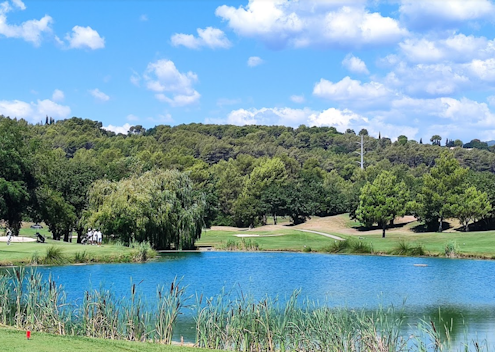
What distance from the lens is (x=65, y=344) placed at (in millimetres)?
12078

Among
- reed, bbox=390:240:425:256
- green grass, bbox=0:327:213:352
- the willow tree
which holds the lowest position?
green grass, bbox=0:327:213:352

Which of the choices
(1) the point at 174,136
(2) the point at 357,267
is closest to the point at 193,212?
(2) the point at 357,267

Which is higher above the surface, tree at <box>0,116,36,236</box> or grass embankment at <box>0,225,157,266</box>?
tree at <box>0,116,36,236</box>

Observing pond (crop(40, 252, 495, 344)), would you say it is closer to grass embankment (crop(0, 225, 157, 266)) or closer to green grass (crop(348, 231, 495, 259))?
grass embankment (crop(0, 225, 157, 266))

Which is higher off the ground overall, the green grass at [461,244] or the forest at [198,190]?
the forest at [198,190]

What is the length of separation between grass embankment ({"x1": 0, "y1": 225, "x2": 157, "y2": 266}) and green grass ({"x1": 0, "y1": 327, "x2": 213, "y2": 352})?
19110 mm

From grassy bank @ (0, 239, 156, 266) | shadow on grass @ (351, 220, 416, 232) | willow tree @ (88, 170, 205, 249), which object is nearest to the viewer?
grassy bank @ (0, 239, 156, 266)

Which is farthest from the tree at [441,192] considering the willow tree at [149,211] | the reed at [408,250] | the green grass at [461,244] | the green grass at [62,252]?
the green grass at [62,252]

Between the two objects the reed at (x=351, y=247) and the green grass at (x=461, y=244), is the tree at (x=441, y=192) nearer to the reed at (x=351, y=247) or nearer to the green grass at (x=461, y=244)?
the green grass at (x=461, y=244)

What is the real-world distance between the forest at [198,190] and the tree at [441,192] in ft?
0.34

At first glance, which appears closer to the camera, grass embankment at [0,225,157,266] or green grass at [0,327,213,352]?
green grass at [0,327,213,352]

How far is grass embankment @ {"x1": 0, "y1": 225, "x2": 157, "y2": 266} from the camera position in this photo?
3198 centimetres

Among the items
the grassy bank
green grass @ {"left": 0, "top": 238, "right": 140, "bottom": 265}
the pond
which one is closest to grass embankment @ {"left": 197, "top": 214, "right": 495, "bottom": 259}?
the pond

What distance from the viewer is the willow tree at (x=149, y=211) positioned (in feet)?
142
